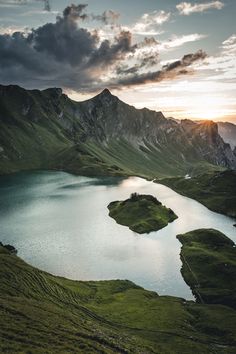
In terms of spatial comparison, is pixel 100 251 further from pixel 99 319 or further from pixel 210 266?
pixel 99 319

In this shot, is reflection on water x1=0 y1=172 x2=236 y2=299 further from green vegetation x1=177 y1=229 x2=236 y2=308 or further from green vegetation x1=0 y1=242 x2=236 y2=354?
green vegetation x1=0 y1=242 x2=236 y2=354

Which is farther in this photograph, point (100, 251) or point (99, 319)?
point (100, 251)

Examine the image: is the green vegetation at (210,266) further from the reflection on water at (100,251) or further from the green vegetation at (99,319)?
the green vegetation at (99,319)

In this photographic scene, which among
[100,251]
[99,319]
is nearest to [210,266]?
[100,251]

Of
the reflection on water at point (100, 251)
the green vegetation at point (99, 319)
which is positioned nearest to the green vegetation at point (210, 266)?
the reflection on water at point (100, 251)

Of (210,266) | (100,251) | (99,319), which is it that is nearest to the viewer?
(99,319)

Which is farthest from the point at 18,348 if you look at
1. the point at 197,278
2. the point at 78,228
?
the point at 78,228
